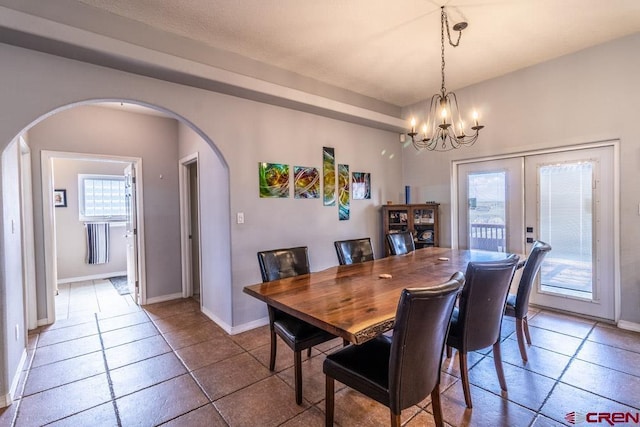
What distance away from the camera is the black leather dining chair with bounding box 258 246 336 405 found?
2.07 meters

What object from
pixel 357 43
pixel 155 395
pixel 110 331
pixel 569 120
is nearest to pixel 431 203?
pixel 569 120

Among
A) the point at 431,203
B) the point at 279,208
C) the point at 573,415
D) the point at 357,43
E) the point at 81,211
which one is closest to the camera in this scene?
the point at 573,415

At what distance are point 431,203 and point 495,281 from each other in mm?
2701

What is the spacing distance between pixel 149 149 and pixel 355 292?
3.99m

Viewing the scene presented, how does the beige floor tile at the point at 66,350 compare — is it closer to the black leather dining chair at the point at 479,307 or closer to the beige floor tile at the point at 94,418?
the beige floor tile at the point at 94,418

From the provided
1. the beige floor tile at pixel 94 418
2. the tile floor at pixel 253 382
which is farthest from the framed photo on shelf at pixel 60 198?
the beige floor tile at pixel 94 418

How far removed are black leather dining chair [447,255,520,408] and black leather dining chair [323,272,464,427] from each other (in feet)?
1.35

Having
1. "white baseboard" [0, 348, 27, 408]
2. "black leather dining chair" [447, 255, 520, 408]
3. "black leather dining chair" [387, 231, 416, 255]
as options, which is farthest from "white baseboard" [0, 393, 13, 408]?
"black leather dining chair" [387, 231, 416, 255]

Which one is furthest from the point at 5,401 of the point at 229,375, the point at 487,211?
the point at 487,211

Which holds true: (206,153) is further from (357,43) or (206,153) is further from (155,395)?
(155,395)

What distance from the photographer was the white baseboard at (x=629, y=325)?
303cm

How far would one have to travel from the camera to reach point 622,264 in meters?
3.13

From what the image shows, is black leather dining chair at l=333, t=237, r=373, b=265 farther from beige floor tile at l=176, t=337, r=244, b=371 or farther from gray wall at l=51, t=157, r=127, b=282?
gray wall at l=51, t=157, r=127, b=282

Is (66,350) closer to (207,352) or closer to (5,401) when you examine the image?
(5,401)
